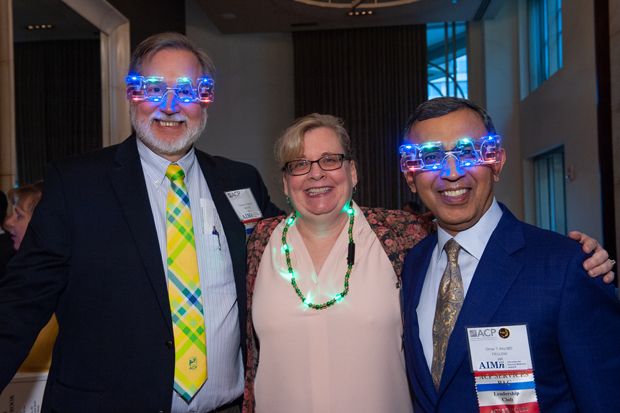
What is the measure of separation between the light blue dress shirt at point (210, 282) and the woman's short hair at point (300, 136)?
37 cm

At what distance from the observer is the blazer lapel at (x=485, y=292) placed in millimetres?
1269

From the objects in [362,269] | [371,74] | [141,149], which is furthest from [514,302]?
[371,74]

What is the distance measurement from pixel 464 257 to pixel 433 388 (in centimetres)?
40

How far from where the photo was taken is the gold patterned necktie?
1.35 meters

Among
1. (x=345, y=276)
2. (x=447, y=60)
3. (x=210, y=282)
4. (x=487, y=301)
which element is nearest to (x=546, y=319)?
(x=487, y=301)

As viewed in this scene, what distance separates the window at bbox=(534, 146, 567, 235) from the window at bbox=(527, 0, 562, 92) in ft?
3.97

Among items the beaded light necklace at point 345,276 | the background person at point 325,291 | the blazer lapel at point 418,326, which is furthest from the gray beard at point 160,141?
the blazer lapel at point 418,326

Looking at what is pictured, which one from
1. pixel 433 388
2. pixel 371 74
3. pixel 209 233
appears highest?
pixel 371 74

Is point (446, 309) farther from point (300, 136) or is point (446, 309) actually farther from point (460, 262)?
point (300, 136)

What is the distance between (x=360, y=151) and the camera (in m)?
8.48

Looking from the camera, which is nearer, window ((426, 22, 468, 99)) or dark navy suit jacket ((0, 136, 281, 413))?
dark navy suit jacket ((0, 136, 281, 413))

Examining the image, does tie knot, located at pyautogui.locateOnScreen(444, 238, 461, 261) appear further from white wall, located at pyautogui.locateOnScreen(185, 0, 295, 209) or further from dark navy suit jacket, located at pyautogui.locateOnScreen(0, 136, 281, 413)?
white wall, located at pyautogui.locateOnScreen(185, 0, 295, 209)

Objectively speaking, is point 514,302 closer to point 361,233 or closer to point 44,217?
point 361,233

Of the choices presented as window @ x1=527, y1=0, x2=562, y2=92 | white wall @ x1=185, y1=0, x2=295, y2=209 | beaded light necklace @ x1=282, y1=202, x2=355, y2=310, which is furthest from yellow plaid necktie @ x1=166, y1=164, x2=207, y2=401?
white wall @ x1=185, y1=0, x2=295, y2=209
